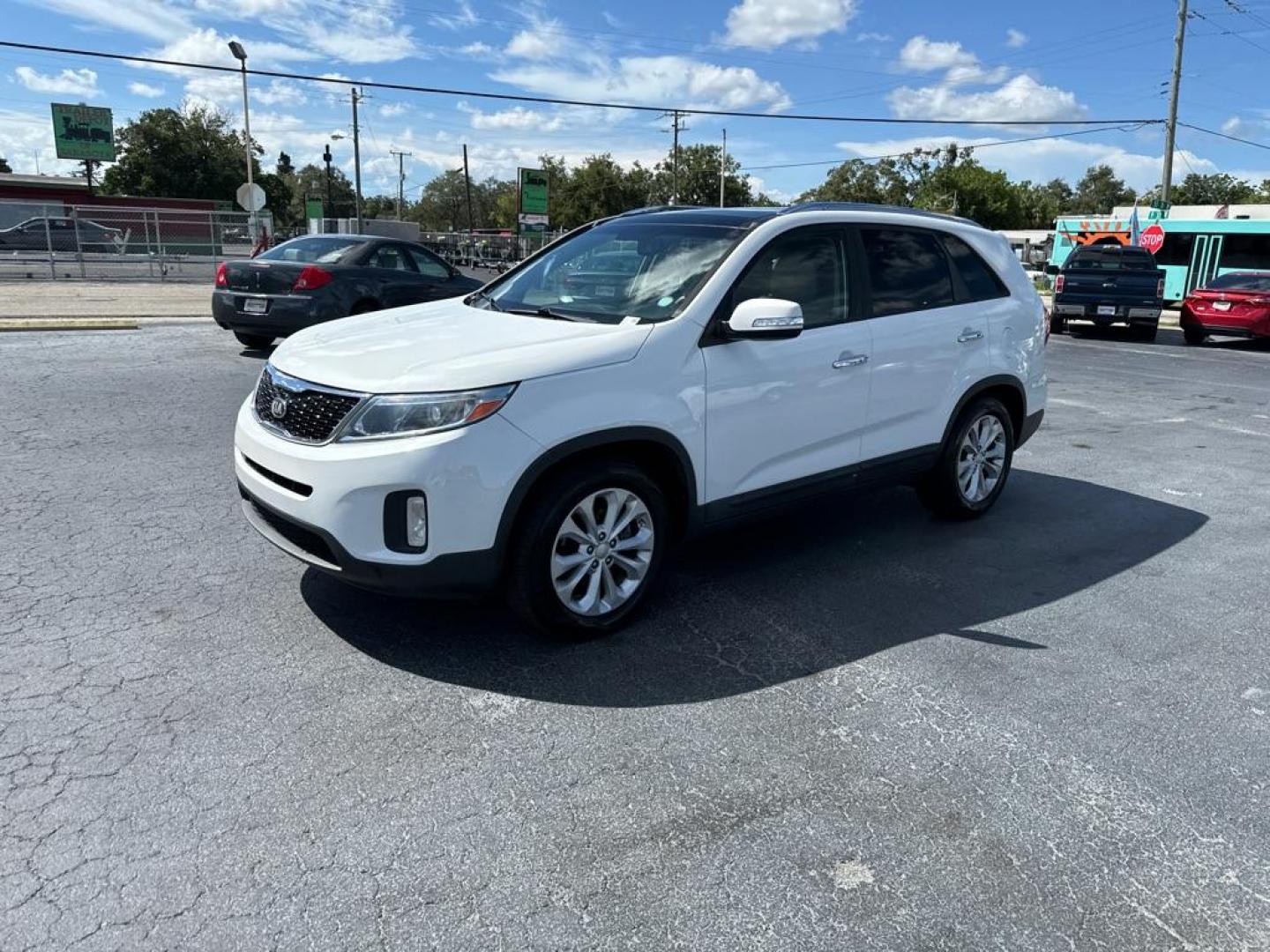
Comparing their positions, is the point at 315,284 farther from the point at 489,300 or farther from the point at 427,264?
the point at 489,300

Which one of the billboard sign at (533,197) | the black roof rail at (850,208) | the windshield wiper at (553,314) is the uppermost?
the billboard sign at (533,197)

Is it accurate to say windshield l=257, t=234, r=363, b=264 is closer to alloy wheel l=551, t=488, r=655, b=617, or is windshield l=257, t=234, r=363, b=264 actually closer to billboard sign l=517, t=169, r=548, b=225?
alloy wheel l=551, t=488, r=655, b=617

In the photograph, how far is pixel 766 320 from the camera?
400cm

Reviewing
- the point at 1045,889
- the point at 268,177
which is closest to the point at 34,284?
the point at 1045,889

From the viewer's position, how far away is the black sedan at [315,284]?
1060 centimetres

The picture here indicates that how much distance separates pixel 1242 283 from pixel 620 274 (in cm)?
1982

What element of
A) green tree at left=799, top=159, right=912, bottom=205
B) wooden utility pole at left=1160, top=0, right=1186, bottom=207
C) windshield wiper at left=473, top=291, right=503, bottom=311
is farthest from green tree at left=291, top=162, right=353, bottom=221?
windshield wiper at left=473, top=291, right=503, bottom=311

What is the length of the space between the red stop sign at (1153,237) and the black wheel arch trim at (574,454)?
28778mm

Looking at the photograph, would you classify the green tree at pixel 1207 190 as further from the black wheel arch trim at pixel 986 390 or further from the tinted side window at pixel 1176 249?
the black wheel arch trim at pixel 986 390

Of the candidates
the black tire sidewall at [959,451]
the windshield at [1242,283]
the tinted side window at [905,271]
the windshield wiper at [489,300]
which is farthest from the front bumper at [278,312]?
the windshield at [1242,283]

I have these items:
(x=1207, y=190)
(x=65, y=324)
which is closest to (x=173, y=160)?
(x=65, y=324)

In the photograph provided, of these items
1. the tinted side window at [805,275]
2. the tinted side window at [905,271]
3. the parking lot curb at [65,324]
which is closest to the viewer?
the tinted side window at [805,275]

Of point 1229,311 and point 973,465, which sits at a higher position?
point 1229,311

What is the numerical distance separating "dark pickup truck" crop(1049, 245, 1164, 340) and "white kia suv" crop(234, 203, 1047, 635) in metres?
15.4
